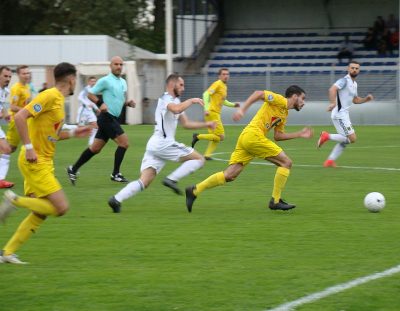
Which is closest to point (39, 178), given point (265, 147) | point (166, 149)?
point (166, 149)

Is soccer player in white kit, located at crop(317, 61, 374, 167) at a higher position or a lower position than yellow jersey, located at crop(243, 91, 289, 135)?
lower

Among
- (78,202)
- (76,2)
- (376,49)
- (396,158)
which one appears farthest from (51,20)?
(78,202)

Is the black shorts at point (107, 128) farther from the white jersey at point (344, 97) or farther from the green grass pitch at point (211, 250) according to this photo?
the white jersey at point (344, 97)

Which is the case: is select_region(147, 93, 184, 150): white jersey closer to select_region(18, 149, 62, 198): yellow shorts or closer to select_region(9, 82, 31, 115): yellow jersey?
select_region(18, 149, 62, 198): yellow shorts

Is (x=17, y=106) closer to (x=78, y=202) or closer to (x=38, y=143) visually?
(x=78, y=202)

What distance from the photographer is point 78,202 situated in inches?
530

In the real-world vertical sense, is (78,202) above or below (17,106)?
below

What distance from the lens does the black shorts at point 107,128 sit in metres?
15.5

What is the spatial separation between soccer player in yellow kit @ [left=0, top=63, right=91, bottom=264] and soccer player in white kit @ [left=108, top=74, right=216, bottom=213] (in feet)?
10.00

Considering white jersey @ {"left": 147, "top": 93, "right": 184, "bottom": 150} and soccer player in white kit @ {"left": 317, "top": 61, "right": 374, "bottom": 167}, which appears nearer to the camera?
white jersey @ {"left": 147, "top": 93, "right": 184, "bottom": 150}

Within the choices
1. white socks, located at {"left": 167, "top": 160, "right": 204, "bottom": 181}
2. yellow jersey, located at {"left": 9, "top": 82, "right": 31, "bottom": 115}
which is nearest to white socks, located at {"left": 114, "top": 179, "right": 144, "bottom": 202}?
white socks, located at {"left": 167, "top": 160, "right": 204, "bottom": 181}

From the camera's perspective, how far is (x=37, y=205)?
870 cm

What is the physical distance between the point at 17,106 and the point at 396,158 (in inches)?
338

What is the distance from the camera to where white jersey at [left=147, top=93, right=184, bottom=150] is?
12297mm
